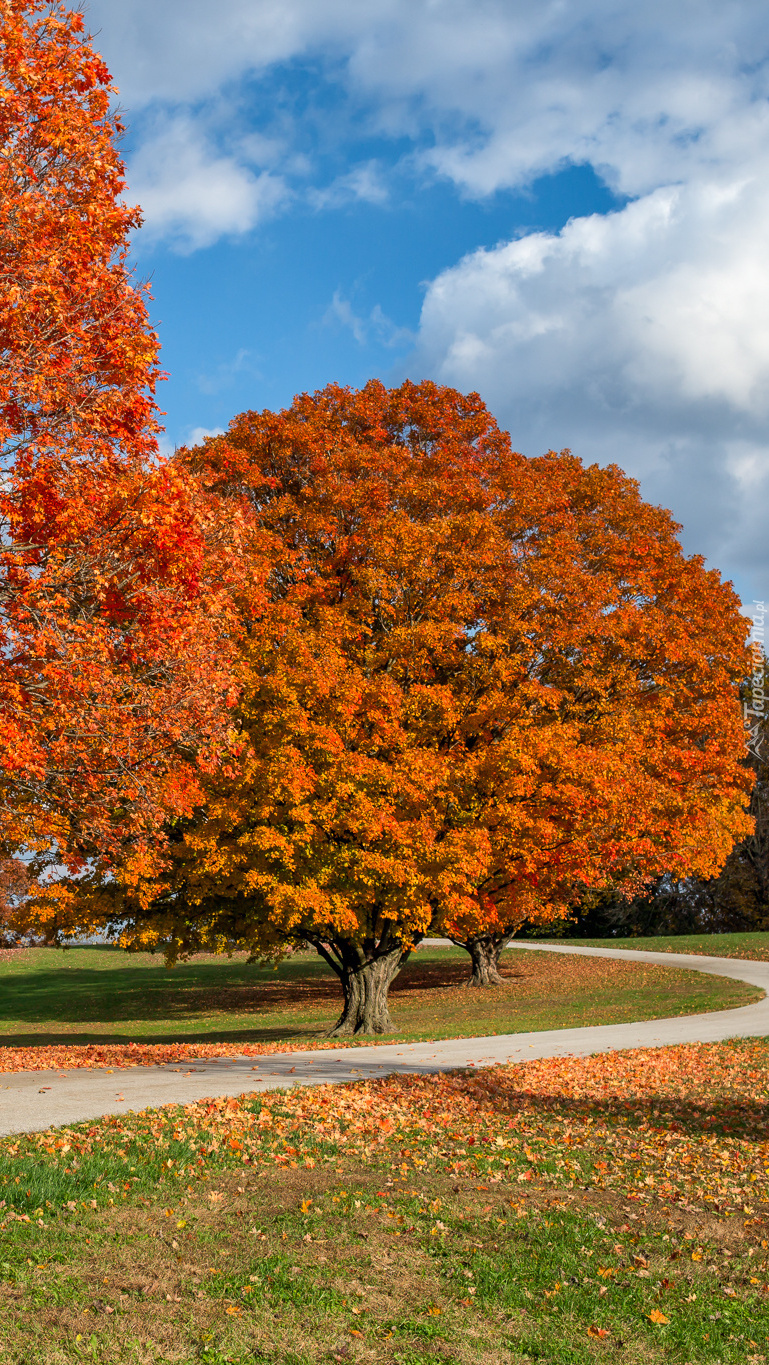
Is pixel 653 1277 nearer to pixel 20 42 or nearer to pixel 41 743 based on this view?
pixel 41 743

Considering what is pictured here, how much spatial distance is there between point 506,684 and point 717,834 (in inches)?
312

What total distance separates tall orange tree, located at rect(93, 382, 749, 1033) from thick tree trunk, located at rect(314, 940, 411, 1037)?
48 mm

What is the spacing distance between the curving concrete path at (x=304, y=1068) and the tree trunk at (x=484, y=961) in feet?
36.9

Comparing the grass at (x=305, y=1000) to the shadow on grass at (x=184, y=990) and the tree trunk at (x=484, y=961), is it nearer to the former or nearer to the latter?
the shadow on grass at (x=184, y=990)

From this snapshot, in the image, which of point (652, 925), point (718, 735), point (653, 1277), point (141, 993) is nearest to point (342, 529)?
point (718, 735)

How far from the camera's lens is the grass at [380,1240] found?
4.59m

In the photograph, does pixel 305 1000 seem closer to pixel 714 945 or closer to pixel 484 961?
pixel 484 961

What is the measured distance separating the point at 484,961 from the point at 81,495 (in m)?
24.2

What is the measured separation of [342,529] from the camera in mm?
19141

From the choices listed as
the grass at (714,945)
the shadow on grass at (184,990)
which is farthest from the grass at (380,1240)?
the grass at (714,945)

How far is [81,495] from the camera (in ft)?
32.3

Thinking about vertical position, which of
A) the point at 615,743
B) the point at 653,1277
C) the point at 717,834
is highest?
the point at 615,743

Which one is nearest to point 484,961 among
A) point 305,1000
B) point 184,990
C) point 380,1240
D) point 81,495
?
point 305,1000

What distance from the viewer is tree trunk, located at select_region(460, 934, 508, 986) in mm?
30297
